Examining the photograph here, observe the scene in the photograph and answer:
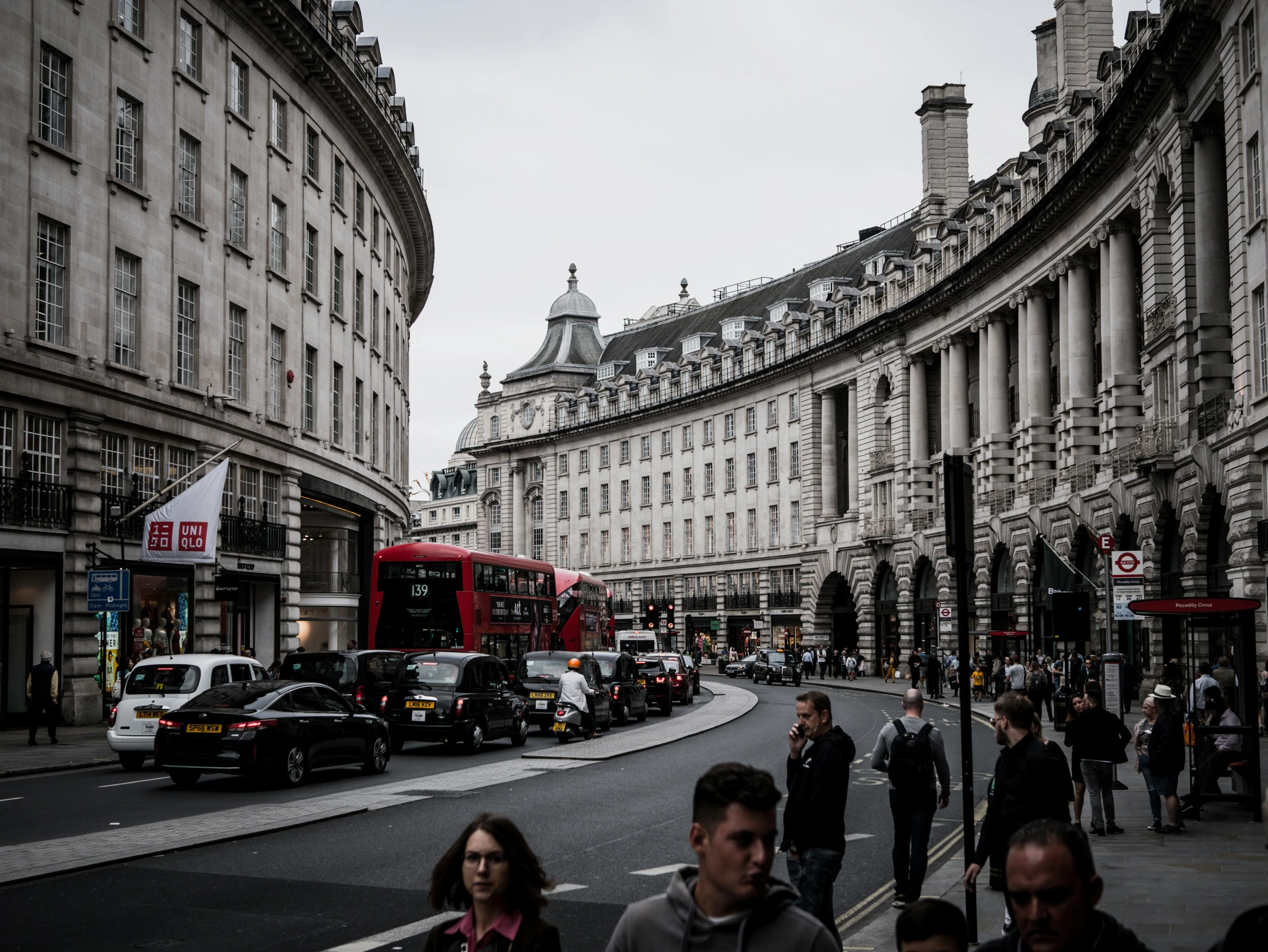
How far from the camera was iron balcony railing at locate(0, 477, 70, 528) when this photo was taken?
90.5 feet

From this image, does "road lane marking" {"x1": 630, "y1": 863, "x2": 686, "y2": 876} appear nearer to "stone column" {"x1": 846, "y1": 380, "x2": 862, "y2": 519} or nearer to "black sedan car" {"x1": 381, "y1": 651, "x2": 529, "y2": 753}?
"black sedan car" {"x1": 381, "y1": 651, "x2": 529, "y2": 753}

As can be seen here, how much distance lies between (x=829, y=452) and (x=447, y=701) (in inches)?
2295

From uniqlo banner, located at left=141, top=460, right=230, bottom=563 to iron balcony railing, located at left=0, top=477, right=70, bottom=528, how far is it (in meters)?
1.74

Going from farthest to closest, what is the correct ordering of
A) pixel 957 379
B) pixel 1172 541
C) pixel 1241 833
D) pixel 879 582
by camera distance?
pixel 879 582 < pixel 957 379 < pixel 1172 541 < pixel 1241 833

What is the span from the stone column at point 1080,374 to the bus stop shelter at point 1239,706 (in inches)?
1037

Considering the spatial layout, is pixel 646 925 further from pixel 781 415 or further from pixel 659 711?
pixel 781 415

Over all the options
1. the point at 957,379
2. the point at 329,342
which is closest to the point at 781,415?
the point at 957,379

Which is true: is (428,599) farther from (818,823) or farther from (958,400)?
(958,400)

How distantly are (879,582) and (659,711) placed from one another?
3669 centimetres

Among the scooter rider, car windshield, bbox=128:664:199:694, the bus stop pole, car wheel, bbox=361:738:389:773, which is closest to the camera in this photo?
the bus stop pole

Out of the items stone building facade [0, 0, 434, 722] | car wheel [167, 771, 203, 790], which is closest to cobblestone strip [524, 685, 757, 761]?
car wheel [167, 771, 203, 790]

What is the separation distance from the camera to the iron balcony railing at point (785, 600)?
8438 cm

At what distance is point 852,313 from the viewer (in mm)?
78438

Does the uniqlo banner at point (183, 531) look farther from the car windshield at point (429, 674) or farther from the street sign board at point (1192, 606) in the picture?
the street sign board at point (1192, 606)
